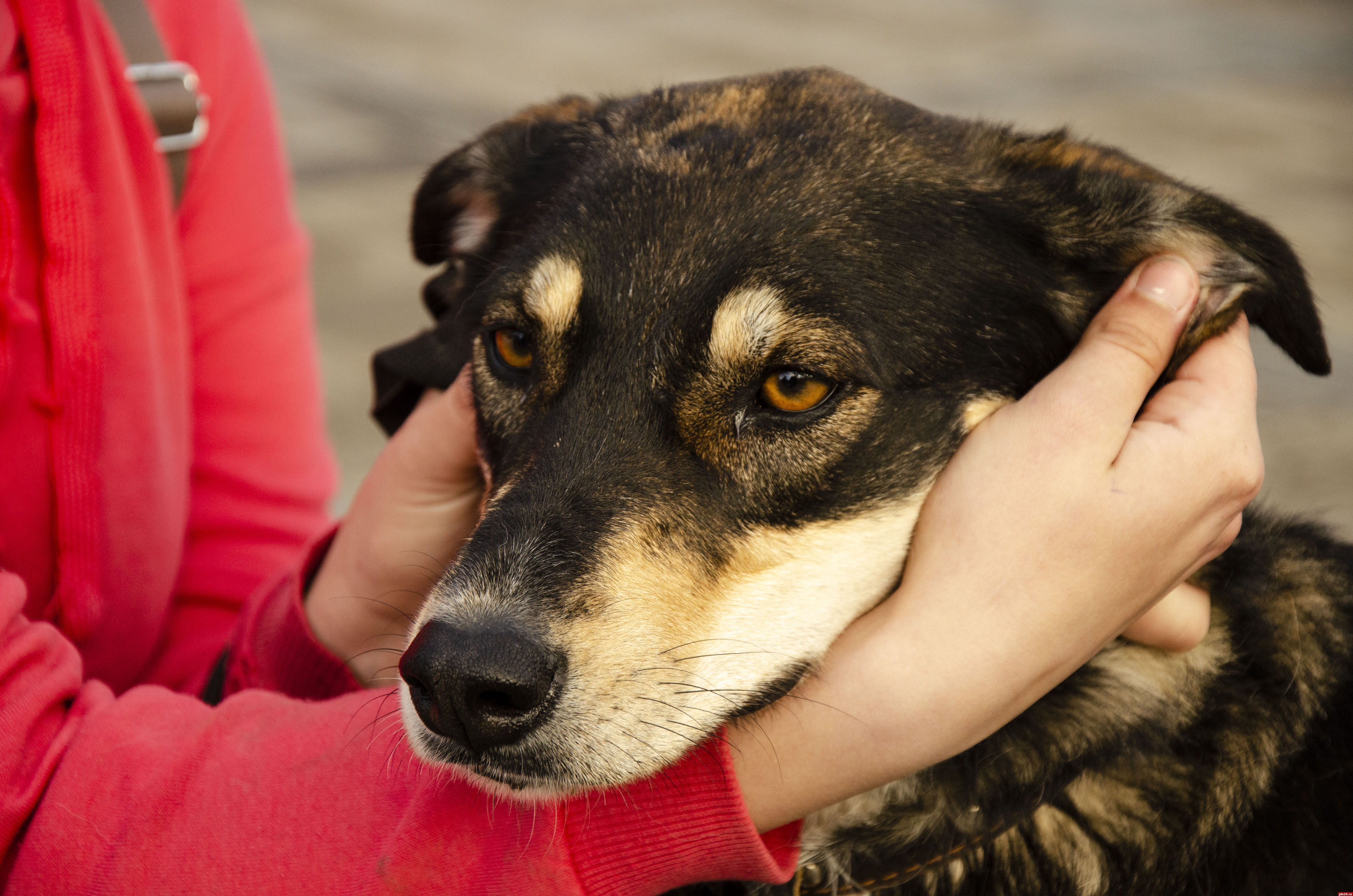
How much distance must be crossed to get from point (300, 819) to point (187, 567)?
4.12 ft

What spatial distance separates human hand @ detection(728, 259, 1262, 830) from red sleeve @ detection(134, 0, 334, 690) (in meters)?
1.48

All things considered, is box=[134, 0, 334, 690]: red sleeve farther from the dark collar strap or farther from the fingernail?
the fingernail

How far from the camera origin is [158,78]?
250cm

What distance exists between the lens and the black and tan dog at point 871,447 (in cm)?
195

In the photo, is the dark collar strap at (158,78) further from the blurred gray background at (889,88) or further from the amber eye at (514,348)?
the blurred gray background at (889,88)

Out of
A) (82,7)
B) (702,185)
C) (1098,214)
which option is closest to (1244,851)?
(1098,214)

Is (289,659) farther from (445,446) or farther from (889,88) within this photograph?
(889,88)

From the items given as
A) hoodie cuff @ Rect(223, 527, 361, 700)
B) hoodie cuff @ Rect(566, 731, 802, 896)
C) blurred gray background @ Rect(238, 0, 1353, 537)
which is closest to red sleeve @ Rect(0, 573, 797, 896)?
hoodie cuff @ Rect(566, 731, 802, 896)

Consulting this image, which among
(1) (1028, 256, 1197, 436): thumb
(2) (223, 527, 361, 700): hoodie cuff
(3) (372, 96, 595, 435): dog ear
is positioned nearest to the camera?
(1) (1028, 256, 1197, 436): thumb

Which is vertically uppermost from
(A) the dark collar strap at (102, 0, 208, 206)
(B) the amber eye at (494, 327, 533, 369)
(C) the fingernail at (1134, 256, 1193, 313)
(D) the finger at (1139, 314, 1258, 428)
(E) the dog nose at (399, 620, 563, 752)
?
(C) the fingernail at (1134, 256, 1193, 313)

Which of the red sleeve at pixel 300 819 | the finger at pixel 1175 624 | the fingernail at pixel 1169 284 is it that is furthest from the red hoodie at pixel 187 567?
the fingernail at pixel 1169 284

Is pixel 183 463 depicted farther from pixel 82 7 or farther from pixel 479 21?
pixel 479 21

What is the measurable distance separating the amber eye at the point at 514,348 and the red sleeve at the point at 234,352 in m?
0.84

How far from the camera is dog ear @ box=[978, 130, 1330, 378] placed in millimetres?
2051
